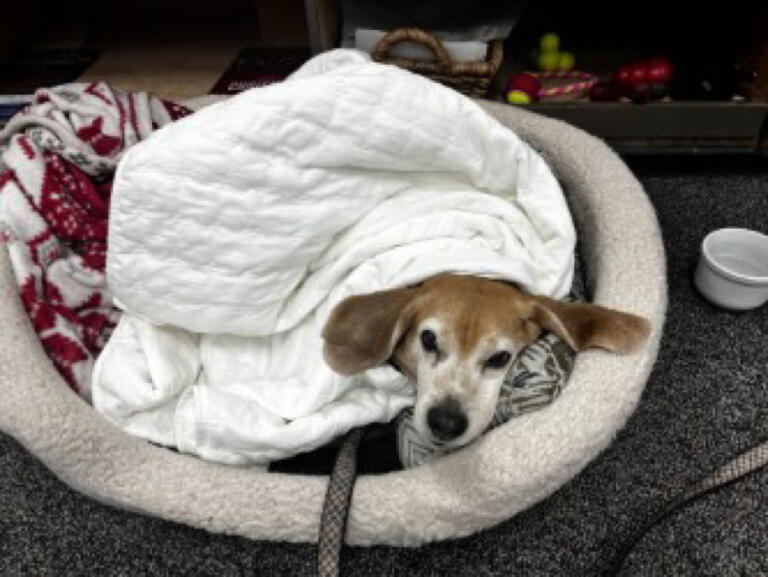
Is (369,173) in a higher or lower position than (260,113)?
lower

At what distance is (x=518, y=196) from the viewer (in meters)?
1.04

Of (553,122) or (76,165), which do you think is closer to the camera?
(76,165)

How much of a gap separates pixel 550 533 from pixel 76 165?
106 centimetres

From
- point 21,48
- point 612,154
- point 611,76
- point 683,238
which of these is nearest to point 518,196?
point 612,154

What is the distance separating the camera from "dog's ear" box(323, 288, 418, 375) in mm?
820

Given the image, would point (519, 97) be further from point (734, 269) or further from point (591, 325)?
point (591, 325)

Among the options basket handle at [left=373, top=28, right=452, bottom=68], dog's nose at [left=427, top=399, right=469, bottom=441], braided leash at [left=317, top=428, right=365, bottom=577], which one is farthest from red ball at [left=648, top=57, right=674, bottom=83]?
braided leash at [left=317, top=428, right=365, bottom=577]

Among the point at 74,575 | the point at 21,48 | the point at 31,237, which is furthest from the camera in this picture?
the point at 21,48

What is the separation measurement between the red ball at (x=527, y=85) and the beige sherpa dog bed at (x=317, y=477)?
0.81 meters

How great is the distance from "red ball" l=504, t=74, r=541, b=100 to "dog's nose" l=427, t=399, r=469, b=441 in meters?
0.98

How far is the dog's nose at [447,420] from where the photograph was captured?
75cm

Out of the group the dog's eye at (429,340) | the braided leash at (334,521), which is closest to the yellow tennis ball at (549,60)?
the dog's eye at (429,340)

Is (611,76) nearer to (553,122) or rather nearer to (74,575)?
(553,122)

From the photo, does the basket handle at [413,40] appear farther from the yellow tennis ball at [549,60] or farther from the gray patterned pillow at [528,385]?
the gray patterned pillow at [528,385]
